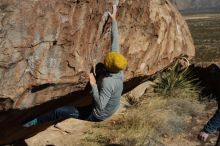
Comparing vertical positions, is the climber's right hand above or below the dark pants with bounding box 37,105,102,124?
above

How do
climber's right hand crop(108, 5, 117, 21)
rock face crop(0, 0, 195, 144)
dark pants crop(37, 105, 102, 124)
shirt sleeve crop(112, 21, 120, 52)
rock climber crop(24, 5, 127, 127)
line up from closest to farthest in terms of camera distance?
rock face crop(0, 0, 195, 144) < rock climber crop(24, 5, 127, 127) < dark pants crop(37, 105, 102, 124) < shirt sleeve crop(112, 21, 120, 52) < climber's right hand crop(108, 5, 117, 21)

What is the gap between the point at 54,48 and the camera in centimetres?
745

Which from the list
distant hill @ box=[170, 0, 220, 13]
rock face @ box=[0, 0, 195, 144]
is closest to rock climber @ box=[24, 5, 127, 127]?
rock face @ box=[0, 0, 195, 144]

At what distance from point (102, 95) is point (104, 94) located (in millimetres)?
33

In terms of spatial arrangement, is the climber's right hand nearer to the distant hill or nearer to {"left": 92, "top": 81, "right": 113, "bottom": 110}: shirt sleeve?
{"left": 92, "top": 81, "right": 113, "bottom": 110}: shirt sleeve

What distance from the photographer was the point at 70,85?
7.84 meters

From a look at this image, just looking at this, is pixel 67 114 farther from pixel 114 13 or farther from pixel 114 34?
pixel 114 13

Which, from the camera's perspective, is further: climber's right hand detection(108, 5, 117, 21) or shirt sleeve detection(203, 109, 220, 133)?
climber's right hand detection(108, 5, 117, 21)

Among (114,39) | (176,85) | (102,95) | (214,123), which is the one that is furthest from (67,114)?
(176,85)

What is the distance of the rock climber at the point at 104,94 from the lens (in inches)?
281

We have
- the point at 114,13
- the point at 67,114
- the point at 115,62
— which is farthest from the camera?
Answer: the point at 114,13

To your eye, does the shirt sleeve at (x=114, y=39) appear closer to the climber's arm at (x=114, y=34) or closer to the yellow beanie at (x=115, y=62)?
the climber's arm at (x=114, y=34)

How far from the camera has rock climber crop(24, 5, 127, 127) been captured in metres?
→ 7.14

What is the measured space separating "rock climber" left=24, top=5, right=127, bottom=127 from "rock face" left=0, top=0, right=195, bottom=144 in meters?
0.30
